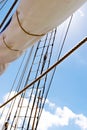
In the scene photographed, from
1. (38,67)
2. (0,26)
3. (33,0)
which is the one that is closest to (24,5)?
(33,0)

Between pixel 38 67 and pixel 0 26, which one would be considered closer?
pixel 0 26

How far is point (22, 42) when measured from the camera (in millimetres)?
1426

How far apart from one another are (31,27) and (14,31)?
17 centimetres

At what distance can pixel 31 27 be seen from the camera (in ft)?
4.13

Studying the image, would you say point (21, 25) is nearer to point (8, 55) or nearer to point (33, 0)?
point (33, 0)

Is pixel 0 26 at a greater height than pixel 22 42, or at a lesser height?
greater

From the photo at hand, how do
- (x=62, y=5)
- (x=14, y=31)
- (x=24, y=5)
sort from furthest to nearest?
1. (x=14, y=31)
2. (x=24, y=5)
3. (x=62, y=5)

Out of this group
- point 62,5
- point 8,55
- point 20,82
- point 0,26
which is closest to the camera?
point 62,5

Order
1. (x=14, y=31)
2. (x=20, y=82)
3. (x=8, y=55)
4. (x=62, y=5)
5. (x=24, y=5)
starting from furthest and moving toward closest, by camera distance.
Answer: (x=20, y=82)
(x=8, y=55)
(x=14, y=31)
(x=24, y=5)
(x=62, y=5)

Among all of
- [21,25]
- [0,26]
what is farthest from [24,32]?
[0,26]

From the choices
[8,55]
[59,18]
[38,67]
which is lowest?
[8,55]

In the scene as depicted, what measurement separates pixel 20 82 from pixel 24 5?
4762 millimetres

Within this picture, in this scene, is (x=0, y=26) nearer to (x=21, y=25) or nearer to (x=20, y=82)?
(x=21, y=25)

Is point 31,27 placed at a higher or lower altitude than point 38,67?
lower
